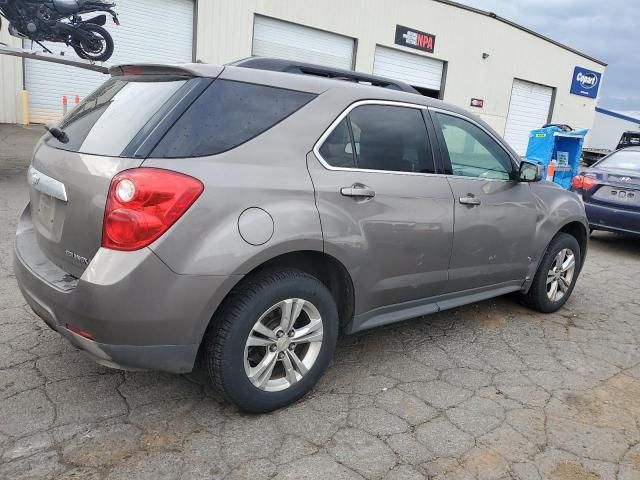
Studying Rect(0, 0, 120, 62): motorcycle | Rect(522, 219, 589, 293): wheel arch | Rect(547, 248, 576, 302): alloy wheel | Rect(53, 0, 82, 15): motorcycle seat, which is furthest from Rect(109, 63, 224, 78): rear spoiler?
Rect(53, 0, 82, 15): motorcycle seat

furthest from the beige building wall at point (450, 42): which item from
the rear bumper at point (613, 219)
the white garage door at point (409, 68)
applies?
the rear bumper at point (613, 219)

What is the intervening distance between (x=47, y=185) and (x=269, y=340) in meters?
1.38

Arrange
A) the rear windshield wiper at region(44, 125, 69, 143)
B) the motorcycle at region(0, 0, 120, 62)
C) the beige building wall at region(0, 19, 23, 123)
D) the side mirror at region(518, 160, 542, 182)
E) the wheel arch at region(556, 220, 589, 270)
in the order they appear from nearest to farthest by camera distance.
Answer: the rear windshield wiper at region(44, 125, 69, 143) → the side mirror at region(518, 160, 542, 182) → the wheel arch at region(556, 220, 589, 270) → the motorcycle at region(0, 0, 120, 62) → the beige building wall at region(0, 19, 23, 123)

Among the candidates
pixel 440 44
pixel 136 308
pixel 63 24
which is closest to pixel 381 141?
pixel 136 308

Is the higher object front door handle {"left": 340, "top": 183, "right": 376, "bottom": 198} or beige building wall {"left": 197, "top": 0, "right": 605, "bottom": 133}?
beige building wall {"left": 197, "top": 0, "right": 605, "bottom": 133}

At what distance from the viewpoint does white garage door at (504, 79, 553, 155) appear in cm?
2620

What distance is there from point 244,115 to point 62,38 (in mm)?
12638

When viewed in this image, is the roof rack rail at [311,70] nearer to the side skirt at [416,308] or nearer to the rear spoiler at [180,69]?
the rear spoiler at [180,69]

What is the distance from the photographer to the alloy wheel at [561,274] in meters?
4.57

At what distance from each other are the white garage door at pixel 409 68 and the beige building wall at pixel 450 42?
1.03 feet

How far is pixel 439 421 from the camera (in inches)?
112

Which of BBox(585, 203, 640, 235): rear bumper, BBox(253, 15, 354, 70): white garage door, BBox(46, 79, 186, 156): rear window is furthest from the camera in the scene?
BBox(253, 15, 354, 70): white garage door

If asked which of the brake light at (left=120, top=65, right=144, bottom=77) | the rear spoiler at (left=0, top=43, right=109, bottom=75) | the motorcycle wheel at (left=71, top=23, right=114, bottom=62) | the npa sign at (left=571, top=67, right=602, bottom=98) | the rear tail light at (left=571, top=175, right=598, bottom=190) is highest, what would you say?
the npa sign at (left=571, top=67, right=602, bottom=98)

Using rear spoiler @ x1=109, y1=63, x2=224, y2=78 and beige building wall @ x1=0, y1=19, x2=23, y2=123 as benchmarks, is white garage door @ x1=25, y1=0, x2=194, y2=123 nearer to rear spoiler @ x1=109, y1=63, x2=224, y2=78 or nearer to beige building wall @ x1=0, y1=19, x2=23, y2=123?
Result: beige building wall @ x1=0, y1=19, x2=23, y2=123
